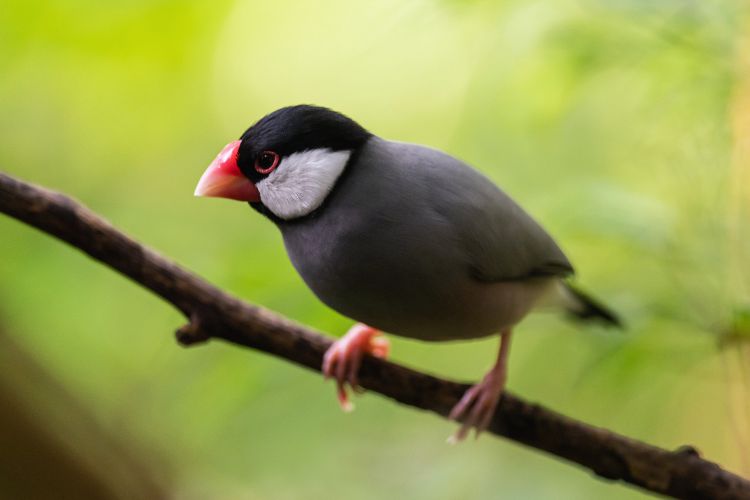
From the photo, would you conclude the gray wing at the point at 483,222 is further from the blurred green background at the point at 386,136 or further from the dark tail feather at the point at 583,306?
the dark tail feather at the point at 583,306

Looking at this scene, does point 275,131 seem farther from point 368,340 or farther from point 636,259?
point 636,259

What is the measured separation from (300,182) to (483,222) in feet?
0.89

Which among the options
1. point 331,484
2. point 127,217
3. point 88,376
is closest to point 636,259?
point 331,484

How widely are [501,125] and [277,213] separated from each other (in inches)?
29.2

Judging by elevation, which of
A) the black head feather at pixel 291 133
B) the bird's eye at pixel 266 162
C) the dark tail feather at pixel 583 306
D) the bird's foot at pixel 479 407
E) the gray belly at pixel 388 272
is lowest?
the bird's foot at pixel 479 407

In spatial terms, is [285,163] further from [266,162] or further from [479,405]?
[479,405]

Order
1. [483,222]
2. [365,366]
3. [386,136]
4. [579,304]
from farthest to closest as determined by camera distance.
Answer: [386,136]
[579,304]
[365,366]
[483,222]

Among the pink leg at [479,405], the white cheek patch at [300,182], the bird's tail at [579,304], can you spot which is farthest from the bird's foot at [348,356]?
the bird's tail at [579,304]

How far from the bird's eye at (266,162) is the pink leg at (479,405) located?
0.47m

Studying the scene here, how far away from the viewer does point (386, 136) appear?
173cm

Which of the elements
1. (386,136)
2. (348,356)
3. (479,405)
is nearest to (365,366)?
(348,356)

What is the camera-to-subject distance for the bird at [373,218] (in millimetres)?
931

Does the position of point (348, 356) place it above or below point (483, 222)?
below

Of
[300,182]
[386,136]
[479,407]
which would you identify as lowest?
[479,407]
